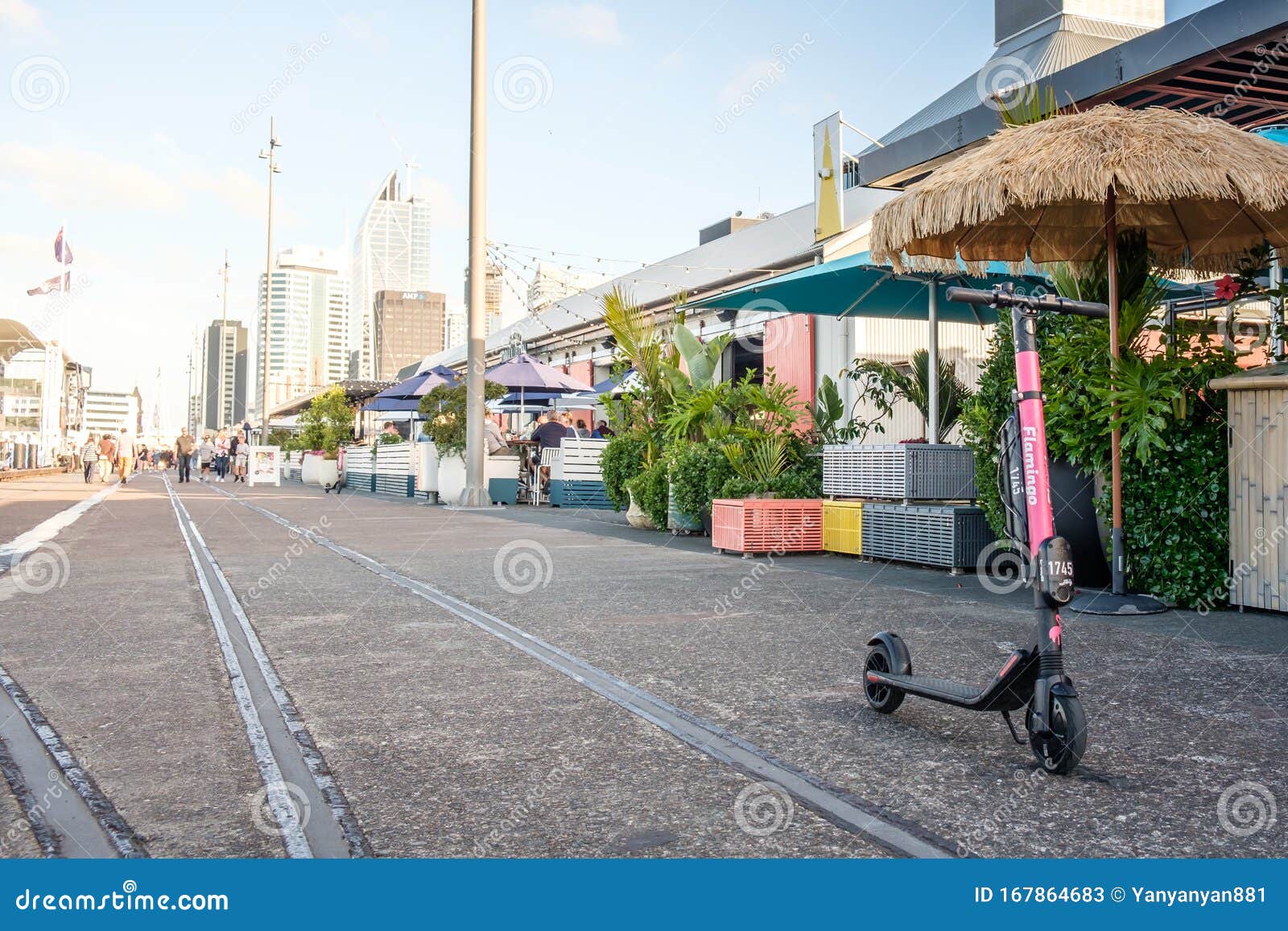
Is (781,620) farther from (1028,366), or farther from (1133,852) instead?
(1133,852)

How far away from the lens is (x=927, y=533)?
8.55 metres

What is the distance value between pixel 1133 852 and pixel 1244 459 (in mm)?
4491

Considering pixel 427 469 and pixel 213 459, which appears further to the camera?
pixel 213 459

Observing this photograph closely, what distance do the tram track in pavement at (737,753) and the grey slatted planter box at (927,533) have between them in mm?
3961

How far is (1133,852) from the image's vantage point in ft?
8.05

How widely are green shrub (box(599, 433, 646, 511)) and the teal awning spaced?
301 centimetres

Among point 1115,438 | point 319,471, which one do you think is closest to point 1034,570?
point 1115,438

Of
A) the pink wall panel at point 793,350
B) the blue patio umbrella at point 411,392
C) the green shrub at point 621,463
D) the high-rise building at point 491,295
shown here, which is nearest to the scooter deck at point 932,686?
the green shrub at point 621,463

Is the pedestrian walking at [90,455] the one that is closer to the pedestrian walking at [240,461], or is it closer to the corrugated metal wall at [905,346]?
the pedestrian walking at [240,461]

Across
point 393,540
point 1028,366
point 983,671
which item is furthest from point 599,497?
point 1028,366

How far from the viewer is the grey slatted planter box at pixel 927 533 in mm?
8234

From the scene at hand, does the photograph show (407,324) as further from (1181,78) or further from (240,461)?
(1181,78)

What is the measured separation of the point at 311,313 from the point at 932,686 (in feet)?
439

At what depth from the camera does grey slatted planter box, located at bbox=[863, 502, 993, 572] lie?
27.0 ft
